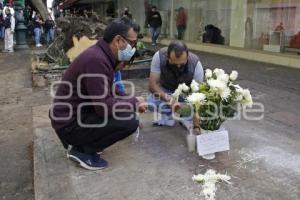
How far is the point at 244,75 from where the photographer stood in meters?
8.47

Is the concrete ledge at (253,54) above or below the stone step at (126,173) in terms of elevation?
above

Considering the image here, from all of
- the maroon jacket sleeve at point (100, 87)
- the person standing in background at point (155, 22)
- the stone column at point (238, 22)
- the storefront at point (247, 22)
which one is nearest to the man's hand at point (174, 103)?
the maroon jacket sleeve at point (100, 87)

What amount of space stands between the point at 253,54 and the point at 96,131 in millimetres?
8483

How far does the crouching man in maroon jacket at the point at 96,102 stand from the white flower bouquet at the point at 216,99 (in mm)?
481

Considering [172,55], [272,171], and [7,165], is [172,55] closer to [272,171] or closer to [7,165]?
[272,171]

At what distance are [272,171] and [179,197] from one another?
3.07 ft

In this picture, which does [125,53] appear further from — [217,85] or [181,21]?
[181,21]

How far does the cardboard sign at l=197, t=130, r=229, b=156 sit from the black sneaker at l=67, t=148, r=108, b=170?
85 centimetres

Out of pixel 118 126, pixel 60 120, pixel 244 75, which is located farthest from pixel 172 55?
pixel 244 75

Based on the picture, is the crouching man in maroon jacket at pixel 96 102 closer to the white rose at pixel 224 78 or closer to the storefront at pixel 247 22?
the white rose at pixel 224 78

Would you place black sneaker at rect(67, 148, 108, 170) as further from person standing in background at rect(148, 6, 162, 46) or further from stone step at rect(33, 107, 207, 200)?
person standing in background at rect(148, 6, 162, 46)

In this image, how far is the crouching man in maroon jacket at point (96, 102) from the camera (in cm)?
314

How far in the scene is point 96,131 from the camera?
10.7ft

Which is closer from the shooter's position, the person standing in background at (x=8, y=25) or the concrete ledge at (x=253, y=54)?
the concrete ledge at (x=253, y=54)
